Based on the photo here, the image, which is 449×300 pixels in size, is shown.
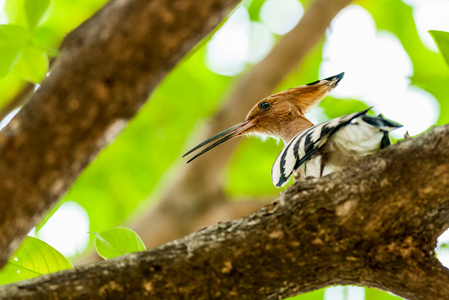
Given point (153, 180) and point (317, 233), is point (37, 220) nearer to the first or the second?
point (317, 233)

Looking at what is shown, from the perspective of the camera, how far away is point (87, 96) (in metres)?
1.64

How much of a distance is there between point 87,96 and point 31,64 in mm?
771

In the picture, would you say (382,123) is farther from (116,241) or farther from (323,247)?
(116,241)

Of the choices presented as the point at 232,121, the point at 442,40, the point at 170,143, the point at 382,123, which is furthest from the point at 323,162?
the point at 170,143

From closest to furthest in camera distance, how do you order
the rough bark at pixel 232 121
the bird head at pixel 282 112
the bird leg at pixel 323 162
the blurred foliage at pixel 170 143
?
the bird leg at pixel 323 162 < the bird head at pixel 282 112 < the rough bark at pixel 232 121 < the blurred foliage at pixel 170 143

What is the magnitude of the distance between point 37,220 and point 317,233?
803mm

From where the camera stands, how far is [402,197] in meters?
1.75

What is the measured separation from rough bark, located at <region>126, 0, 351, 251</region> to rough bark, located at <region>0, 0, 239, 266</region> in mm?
2998

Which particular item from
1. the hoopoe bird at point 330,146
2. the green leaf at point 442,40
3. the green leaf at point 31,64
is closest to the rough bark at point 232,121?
the hoopoe bird at point 330,146

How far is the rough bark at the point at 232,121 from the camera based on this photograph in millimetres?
4812

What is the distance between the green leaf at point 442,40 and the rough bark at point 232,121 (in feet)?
9.17

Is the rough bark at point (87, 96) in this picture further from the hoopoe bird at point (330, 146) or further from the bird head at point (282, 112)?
the bird head at point (282, 112)

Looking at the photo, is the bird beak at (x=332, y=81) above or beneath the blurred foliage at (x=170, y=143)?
beneath

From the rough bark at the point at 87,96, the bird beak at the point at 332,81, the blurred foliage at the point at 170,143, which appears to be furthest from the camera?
the blurred foliage at the point at 170,143
